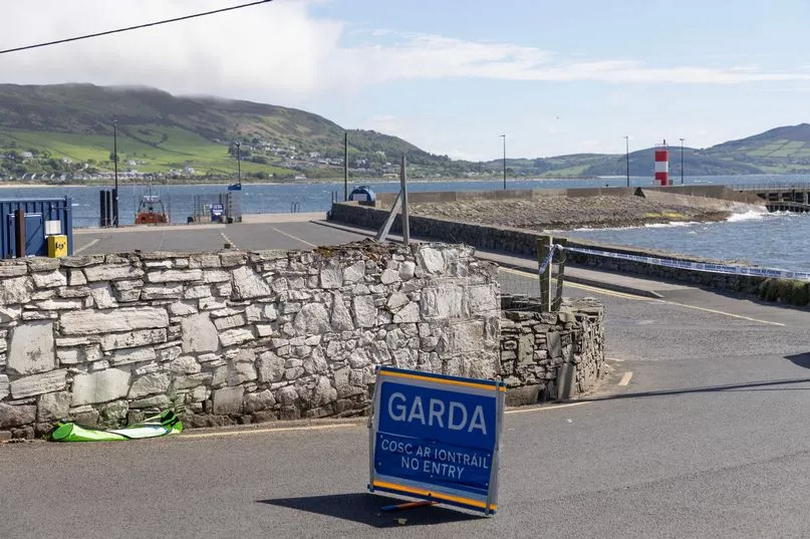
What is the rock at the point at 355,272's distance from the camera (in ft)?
37.5

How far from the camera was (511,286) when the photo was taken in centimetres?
2636

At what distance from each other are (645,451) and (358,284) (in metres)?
3.56

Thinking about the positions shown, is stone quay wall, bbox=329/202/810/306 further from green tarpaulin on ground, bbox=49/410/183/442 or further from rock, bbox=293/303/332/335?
green tarpaulin on ground, bbox=49/410/183/442

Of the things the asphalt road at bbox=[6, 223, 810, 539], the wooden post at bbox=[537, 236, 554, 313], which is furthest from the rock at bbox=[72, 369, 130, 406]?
the wooden post at bbox=[537, 236, 554, 313]

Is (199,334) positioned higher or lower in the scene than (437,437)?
higher

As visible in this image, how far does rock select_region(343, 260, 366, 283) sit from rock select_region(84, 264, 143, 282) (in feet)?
7.70

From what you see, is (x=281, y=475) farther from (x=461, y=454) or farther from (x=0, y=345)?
(x=0, y=345)

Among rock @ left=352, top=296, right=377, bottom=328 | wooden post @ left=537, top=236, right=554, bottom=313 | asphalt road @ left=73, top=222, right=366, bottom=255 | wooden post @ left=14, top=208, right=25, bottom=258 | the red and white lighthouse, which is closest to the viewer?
rock @ left=352, top=296, right=377, bottom=328

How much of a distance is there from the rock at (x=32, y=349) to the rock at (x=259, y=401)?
82.0 inches

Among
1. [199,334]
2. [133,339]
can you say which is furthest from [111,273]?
[199,334]

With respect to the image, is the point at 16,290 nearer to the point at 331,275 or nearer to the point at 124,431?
the point at 124,431

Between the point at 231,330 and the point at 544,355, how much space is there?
465cm

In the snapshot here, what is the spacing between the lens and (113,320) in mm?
9867

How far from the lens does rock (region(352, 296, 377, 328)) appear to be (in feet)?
37.8
